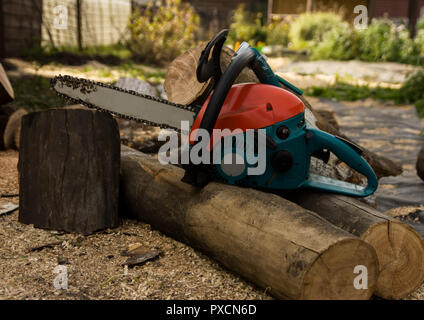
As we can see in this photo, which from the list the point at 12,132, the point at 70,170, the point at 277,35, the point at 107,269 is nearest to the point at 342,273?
the point at 107,269

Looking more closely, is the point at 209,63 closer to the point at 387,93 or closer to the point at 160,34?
the point at 387,93

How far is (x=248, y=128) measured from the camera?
2.21m

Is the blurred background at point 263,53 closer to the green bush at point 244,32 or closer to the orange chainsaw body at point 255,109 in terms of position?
the green bush at point 244,32

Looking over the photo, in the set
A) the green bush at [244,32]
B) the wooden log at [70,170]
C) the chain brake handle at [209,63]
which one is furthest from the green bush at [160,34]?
the chain brake handle at [209,63]

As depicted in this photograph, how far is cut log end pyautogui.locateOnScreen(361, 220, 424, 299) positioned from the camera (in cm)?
206

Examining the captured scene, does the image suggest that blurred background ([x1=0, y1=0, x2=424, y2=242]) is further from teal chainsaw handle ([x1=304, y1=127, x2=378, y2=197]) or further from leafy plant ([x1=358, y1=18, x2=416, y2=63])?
teal chainsaw handle ([x1=304, y1=127, x2=378, y2=197])

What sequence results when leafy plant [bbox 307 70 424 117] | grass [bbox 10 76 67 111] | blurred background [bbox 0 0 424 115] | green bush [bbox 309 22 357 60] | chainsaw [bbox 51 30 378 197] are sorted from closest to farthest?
chainsaw [bbox 51 30 378 197] < grass [bbox 10 76 67 111] < blurred background [bbox 0 0 424 115] < leafy plant [bbox 307 70 424 117] < green bush [bbox 309 22 357 60]

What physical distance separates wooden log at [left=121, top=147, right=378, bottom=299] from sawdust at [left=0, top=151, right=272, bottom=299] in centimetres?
8

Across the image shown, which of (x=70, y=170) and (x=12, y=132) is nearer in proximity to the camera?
(x=70, y=170)

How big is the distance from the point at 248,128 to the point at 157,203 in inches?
28.5

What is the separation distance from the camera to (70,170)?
2555 millimetres

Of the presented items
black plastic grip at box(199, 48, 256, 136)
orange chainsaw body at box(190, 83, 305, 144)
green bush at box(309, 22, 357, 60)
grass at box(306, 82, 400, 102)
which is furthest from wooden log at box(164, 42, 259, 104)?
green bush at box(309, 22, 357, 60)

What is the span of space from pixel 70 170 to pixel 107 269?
67cm
